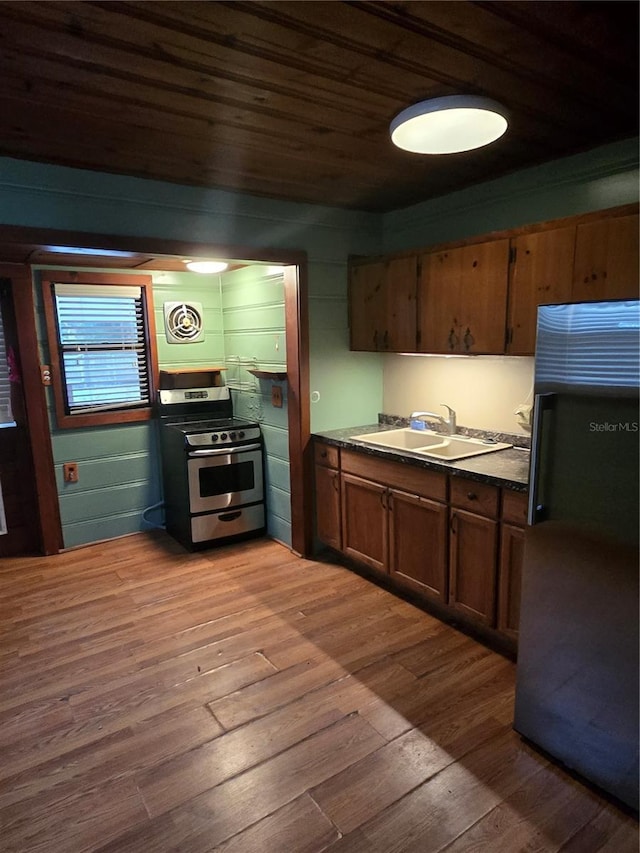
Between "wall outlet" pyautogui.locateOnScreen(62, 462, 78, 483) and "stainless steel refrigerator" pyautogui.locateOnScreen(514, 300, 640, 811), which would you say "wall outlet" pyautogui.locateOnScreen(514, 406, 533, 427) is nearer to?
"stainless steel refrigerator" pyautogui.locateOnScreen(514, 300, 640, 811)

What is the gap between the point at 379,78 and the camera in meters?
1.78

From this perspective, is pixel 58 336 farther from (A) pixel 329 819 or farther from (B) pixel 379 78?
(A) pixel 329 819

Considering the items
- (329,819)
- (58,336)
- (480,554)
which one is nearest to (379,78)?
(480,554)

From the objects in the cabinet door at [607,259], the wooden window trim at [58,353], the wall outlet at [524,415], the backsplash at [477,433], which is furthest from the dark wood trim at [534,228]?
the wooden window trim at [58,353]

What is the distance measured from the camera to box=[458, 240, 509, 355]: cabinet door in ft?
8.65

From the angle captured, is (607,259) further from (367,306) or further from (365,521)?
(365,521)

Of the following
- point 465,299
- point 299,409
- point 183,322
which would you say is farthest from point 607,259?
point 183,322

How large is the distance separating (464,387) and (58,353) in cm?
301

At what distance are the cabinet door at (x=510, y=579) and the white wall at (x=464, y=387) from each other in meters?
0.78

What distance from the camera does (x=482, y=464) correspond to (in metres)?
2.64

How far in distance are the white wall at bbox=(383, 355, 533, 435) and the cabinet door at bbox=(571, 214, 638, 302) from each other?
2.26 ft

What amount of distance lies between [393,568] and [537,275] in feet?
5.98

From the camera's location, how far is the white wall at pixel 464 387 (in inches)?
118

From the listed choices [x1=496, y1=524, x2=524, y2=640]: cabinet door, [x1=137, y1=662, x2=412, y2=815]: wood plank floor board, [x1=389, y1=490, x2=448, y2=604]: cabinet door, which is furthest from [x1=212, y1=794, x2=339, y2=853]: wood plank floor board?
[x1=389, y1=490, x2=448, y2=604]: cabinet door
